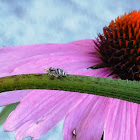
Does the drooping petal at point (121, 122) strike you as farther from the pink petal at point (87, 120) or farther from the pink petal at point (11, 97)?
the pink petal at point (11, 97)

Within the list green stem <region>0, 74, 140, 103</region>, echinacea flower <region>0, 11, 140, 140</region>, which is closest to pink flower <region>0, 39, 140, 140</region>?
echinacea flower <region>0, 11, 140, 140</region>

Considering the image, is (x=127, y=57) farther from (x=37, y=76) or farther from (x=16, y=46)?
(x=37, y=76)

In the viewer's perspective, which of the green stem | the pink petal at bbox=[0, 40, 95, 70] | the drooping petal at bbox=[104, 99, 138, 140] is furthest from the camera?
the pink petal at bbox=[0, 40, 95, 70]

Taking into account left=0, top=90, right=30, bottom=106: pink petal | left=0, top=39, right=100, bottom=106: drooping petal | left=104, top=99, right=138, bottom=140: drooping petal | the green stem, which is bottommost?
left=104, top=99, right=138, bottom=140: drooping petal

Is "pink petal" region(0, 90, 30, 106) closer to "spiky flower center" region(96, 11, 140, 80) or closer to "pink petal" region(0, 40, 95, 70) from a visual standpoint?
"pink petal" region(0, 40, 95, 70)

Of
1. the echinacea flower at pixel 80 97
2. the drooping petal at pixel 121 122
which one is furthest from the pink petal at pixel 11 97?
the drooping petal at pixel 121 122

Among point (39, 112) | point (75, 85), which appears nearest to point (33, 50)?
point (39, 112)

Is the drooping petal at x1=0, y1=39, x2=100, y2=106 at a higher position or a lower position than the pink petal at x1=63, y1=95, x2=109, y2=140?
higher

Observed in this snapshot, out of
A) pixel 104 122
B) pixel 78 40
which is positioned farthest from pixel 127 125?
pixel 78 40
